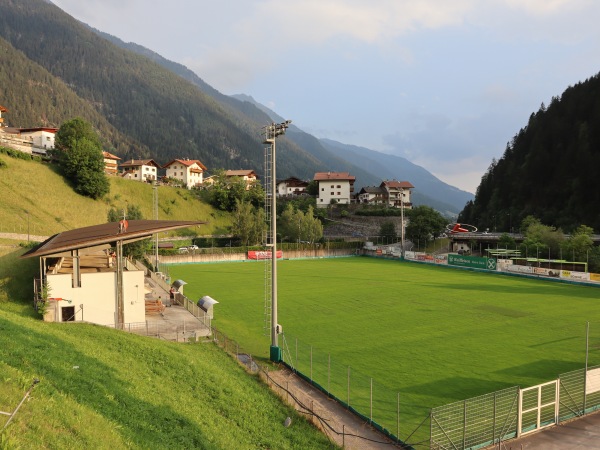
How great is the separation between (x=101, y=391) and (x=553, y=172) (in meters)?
126

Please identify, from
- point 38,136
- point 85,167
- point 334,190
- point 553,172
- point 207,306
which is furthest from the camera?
point 334,190

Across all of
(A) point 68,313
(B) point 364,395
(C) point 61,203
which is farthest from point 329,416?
(C) point 61,203

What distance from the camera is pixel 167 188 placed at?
103 metres

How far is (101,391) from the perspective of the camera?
36.6ft

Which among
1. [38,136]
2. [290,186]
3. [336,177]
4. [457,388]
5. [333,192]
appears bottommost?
[457,388]

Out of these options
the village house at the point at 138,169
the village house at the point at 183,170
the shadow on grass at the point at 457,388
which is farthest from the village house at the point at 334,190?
the shadow on grass at the point at 457,388

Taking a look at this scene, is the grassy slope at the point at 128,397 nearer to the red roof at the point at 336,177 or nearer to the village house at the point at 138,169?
the red roof at the point at 336,177

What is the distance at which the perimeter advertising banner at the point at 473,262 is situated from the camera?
187 feet

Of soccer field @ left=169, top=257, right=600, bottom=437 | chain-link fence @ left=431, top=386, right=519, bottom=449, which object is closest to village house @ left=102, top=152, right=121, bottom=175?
soccer field @ left=169, top=257, right=600, bottom=437

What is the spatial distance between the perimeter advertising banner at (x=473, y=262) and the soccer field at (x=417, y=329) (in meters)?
5.91

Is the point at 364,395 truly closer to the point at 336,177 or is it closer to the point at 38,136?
the point at 336,177

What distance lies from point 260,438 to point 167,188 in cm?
9693

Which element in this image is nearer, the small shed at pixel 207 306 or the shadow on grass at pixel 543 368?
the shadow on grass at pixel 543 368

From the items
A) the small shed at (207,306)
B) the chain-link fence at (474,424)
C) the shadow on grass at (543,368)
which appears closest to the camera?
the chain-link fence at (474,424)
